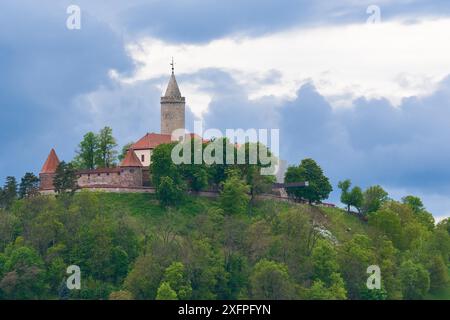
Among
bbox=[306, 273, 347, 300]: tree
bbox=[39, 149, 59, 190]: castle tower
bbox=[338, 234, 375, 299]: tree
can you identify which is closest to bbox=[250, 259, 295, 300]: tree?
bbox=[306, 273, 347, 300]: tree

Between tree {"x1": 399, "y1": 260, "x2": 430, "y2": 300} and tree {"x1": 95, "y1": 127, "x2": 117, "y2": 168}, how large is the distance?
84.7ft

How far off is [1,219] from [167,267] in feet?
50.8

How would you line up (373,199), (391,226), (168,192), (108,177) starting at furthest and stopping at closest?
(373,199) → (391,226) → (108,177) → (168,192)

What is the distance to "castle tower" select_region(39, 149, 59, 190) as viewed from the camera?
140125 mm

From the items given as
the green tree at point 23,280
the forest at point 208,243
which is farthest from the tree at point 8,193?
the green tree at point 23,280

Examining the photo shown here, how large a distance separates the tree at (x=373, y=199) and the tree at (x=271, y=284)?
32768 mm

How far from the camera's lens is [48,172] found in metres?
141

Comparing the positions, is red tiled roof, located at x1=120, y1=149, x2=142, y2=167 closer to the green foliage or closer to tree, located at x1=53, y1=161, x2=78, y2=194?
tree, located at x1=53, y1=161, x2=78, y2=194

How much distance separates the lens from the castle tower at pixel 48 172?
14012cm

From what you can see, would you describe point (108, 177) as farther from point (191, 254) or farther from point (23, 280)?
point (23, 280)

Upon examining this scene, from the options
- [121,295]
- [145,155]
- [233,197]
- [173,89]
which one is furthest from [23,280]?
[173,89]

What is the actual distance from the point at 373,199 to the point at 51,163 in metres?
29.4

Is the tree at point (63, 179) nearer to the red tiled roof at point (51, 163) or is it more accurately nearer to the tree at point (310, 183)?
the red tiled roof at point (51, 163)
